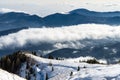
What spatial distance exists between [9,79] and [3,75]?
3257 millimetres

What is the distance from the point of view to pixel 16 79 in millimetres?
95312

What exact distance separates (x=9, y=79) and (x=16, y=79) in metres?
3.05

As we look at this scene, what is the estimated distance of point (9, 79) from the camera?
9262cm

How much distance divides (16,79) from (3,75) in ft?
11.3

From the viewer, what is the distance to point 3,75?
95.2 meters
